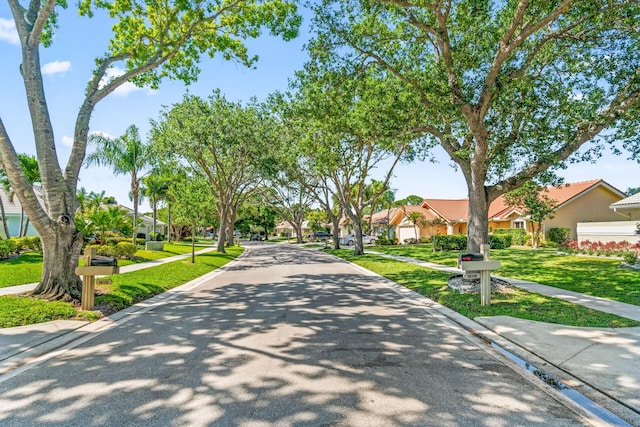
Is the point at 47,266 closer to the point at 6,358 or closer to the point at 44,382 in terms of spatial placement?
the point at 6,358

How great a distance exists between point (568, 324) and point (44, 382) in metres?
8.24

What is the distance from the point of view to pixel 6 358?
16.7 ft

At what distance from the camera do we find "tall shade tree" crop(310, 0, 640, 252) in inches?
364

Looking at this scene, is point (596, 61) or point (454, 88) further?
point (596, 61)

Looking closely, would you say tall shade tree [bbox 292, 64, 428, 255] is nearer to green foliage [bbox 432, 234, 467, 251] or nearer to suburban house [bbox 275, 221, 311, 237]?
green foliage [bbox 432, 234, 467, 251]

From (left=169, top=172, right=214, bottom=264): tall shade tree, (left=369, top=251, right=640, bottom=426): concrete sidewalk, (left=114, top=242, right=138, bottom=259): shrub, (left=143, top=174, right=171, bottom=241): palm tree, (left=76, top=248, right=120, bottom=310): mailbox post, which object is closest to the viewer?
(left=369, top=251, right=640, bottom=426): concrete sidewalk

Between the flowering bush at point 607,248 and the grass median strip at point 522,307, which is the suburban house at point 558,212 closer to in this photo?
the flowering bush at point 607,248

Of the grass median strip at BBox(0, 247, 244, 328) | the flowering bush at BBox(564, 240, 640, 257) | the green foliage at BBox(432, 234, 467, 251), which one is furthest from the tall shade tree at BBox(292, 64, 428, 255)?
the green foliage at BBox(432, 234, 467, 251)

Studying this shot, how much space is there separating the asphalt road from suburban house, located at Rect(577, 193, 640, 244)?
17234 mm

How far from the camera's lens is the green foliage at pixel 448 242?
28.0 metres

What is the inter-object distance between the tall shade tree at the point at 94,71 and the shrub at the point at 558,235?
2573cm

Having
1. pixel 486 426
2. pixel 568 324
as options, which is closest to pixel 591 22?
pixel 568 324

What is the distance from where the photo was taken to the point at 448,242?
93.0 ft

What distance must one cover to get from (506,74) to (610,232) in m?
15.3
